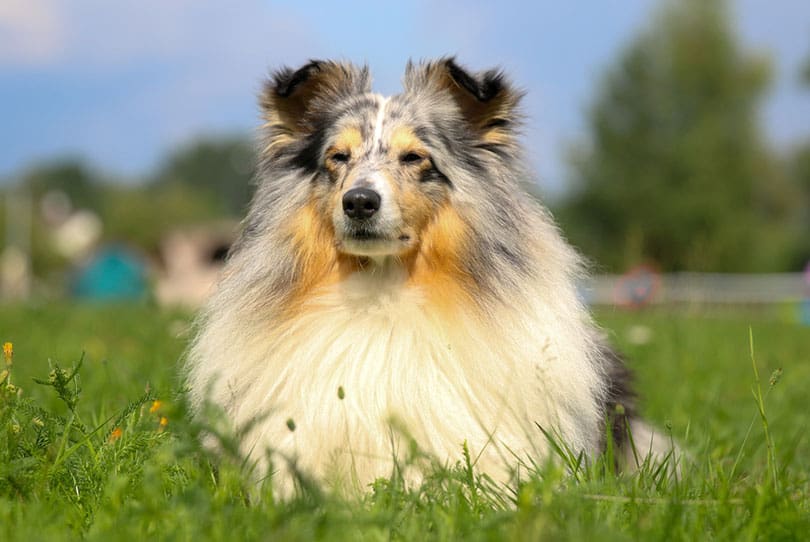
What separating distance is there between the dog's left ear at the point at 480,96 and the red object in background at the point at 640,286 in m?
4.13

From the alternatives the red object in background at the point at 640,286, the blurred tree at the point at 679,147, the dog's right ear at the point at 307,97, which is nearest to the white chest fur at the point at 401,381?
the dog's right ear at the point at 307,97

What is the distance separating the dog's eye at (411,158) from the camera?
4.42m

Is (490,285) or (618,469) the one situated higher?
(490,285)

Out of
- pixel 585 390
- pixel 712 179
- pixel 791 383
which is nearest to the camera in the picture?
pixel 585 390

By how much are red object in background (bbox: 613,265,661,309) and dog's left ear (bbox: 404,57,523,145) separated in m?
4.13

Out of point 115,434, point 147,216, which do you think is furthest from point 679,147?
point 147,216

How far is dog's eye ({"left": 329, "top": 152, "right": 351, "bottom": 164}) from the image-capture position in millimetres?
4434

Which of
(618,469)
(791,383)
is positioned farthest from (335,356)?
(791,383)

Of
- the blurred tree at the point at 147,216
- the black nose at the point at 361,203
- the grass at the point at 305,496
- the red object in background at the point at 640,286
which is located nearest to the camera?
the grass at the point at 305,496

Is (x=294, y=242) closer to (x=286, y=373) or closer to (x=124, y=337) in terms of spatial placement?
(x=286, y=373)

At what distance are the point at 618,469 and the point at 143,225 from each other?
83389 mm

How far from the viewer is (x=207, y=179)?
135000 mm

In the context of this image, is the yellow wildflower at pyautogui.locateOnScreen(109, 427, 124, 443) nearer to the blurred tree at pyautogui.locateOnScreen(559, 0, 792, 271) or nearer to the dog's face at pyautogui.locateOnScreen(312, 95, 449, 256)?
the dog's face at pyautogui.locateOnScreen(312, 95, 449, 256)

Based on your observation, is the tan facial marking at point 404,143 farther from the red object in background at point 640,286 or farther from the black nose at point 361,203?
the red object in background at point 640,286
